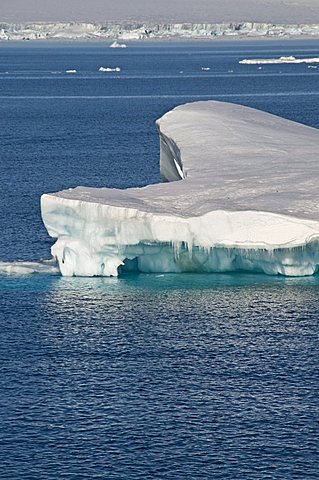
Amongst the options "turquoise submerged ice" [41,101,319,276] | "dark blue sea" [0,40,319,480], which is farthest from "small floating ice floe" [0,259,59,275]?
"turquoise submerged ice" [41,101,319,276]

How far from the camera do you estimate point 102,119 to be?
121 metres

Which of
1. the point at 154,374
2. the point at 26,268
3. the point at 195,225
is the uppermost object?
the point at 195,225

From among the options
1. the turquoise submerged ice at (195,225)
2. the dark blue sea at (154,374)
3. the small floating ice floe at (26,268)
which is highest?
the turquoise submerged ice at (195,225)

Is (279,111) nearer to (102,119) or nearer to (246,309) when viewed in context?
(102,119)

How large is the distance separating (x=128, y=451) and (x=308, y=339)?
36.6ft

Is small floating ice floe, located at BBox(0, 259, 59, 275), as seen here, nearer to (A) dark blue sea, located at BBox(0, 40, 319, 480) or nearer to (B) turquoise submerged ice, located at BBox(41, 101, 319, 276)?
(A) dark blue sea, located at BBox(0, 40, 319, 480)

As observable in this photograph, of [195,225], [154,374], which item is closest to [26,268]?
[195,225]

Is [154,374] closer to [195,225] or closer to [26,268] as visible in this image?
[195,225]

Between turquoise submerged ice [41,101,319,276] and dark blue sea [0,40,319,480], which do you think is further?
turquoise submerged ice [41,101,319,276]

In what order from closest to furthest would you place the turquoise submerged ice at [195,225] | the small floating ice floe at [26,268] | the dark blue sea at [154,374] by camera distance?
the dark blue sea at [154,374]
the turquoise submerged ice at [195,225]
the small floating ice floe at [26,268]

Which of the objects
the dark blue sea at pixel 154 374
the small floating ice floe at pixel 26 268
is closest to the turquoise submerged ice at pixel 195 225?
the dark blue sea at pixel 154 374

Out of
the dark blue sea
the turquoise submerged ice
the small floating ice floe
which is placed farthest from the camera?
the small floating ice floe

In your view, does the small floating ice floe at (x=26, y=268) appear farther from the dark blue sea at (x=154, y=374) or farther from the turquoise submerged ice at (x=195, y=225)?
the turquoise submerged ice at (x=195, y=225)

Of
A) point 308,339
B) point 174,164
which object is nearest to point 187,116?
point 174,164
